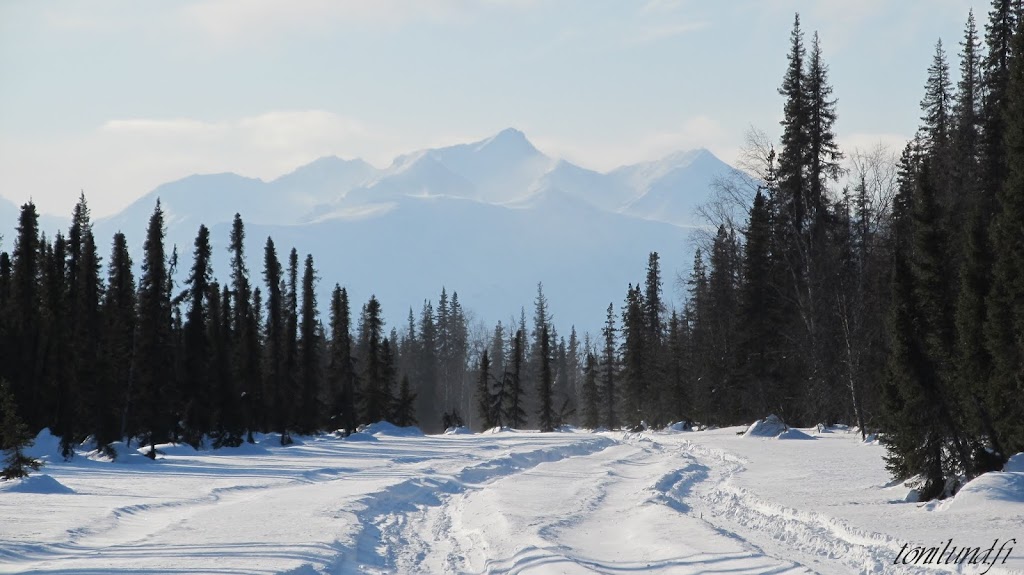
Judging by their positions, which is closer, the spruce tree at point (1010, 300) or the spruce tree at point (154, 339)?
the spruce tree at point (1010, 300)

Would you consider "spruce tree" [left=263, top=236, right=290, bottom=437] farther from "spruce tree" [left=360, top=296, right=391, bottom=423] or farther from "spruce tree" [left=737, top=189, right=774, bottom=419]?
"spruce tree" [left=737, top=189, right=774, bottom=419]

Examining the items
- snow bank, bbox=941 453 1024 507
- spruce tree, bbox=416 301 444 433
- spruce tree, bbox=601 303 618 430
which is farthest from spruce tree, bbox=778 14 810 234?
spruce tree, bbox=416 301 444 433

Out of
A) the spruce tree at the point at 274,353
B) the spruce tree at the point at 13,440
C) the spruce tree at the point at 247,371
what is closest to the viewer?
the spruce tree at the point at 13,440

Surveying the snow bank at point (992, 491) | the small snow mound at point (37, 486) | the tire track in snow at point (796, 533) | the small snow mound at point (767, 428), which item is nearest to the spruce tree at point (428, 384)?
the small snow mound at point (767, 428)

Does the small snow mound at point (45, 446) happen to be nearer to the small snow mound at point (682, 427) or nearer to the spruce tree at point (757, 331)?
the spruce tree at point (757, 331)

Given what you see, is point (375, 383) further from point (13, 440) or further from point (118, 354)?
point (13, 440)

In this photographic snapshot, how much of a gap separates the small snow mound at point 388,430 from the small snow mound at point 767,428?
35.9 m

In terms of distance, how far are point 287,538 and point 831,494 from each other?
1146 centimetres

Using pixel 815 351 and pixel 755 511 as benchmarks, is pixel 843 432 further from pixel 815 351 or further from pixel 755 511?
pixel 755 511

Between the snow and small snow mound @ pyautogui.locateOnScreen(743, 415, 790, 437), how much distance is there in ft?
37.7

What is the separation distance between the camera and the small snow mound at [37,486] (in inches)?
860

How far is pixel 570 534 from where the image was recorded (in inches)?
589

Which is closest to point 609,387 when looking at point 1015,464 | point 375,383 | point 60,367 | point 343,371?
point 375,383

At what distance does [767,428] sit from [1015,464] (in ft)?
82.7
